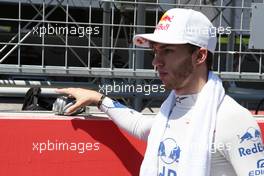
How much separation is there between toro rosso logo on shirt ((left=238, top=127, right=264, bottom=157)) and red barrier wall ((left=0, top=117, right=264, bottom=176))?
1.05 metres

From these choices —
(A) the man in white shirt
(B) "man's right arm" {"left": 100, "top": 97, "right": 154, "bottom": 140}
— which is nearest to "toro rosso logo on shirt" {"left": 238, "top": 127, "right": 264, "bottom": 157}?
(A) the man in white shirt

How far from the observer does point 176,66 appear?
1.88 metres

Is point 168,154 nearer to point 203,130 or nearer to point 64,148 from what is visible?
point 203,130

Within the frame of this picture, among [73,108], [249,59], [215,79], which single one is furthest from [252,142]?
[249,59]

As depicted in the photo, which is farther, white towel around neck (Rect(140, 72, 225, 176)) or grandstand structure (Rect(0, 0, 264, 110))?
grandstand structure (Rect(0, 0, 264, 110))

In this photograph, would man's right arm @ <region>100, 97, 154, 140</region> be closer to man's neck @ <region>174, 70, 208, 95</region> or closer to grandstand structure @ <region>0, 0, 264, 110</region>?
man's neck @ <region>174, 70, 208, 95</region>

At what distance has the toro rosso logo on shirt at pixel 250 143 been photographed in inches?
69.9

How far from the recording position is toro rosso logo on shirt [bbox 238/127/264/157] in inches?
69.9

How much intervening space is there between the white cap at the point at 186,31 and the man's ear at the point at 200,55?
2 cm

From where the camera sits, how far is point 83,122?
2697 mm

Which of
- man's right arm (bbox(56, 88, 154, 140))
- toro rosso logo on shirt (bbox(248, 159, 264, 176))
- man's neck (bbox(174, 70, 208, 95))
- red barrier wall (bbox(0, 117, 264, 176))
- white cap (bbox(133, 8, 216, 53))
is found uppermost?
white cap (bbox(133, 8, 216, 53))

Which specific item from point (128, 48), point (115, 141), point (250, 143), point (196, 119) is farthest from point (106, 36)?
point (250, 143)

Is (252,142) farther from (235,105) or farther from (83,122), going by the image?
(83,122)

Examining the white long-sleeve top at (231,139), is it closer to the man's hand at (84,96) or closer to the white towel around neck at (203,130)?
the white towel around neck at (203,130)
